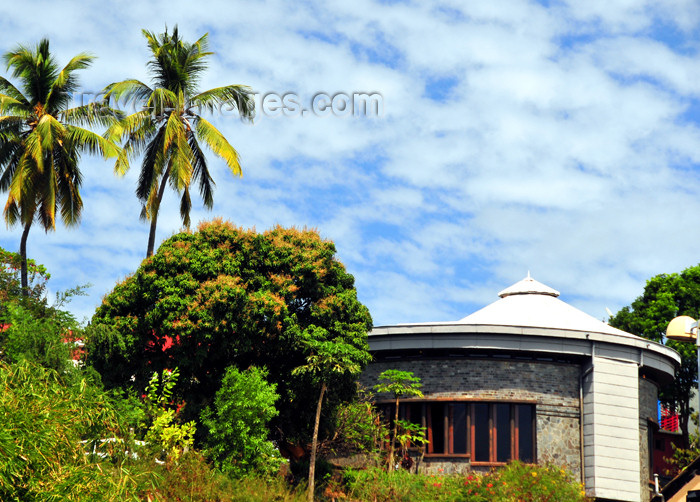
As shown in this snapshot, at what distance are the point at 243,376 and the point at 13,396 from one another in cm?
958

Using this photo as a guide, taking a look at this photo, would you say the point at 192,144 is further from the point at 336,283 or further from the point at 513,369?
the point at 513,369

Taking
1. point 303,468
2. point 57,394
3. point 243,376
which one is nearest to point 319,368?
point 243,376

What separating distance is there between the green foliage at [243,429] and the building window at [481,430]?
6.12 m

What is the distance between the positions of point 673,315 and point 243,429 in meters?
29.9

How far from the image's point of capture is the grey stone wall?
2638 centimetres

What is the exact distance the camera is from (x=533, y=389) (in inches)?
1054

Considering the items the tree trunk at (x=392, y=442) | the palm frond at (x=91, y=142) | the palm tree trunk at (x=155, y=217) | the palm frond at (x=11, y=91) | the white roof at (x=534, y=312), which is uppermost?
the palm frond at (x=11, y=91)

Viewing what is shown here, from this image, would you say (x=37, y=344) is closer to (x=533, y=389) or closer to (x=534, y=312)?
(x=533, y=389)

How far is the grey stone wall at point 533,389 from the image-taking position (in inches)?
1038

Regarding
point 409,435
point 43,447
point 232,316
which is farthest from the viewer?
point 409,435

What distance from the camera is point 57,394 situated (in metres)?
15.5

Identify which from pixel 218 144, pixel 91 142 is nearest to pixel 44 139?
pixel 91 142

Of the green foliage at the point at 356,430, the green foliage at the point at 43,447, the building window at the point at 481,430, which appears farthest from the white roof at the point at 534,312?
the green foliage at the point at 43,447

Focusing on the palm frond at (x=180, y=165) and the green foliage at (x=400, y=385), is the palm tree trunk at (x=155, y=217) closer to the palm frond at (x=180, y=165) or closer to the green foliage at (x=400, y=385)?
the palm frond at (x=180, y=165)
